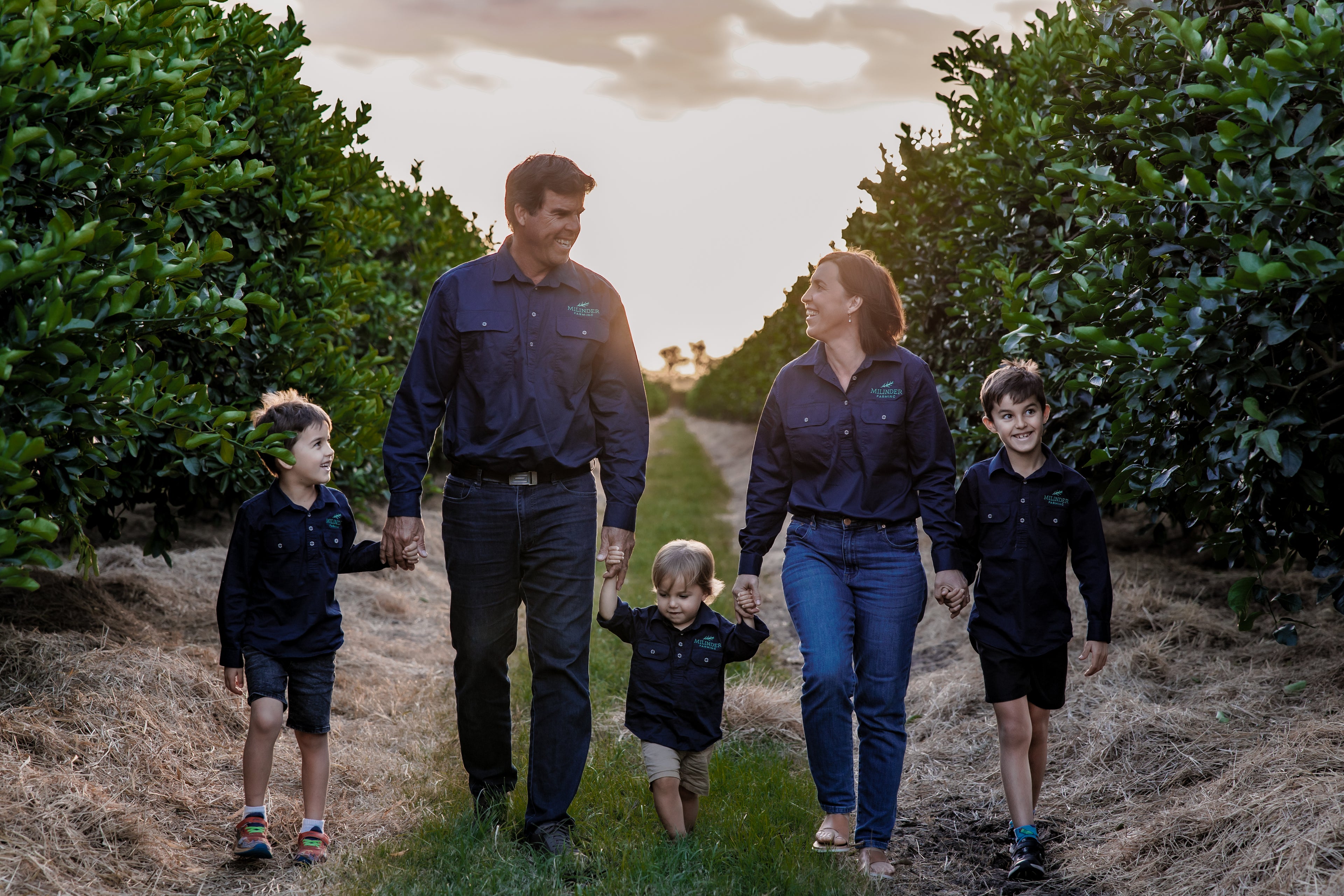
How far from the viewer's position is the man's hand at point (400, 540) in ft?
12.9

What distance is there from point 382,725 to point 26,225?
327cm

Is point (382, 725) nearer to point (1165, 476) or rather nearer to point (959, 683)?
point (959, 683)

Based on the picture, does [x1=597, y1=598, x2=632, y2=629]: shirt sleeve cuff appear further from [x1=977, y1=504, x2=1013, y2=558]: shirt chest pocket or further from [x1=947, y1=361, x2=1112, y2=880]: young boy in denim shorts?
[x1=977, y1=504, x2=1013, y2=558]: shirt chest pocket

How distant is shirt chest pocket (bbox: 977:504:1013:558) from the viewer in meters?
4.15

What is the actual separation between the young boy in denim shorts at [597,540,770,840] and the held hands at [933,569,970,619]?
69 centimetres

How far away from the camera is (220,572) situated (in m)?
7.57

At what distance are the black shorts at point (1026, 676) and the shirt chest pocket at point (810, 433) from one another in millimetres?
991

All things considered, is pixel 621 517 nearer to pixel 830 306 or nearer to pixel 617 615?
pixel 617 615

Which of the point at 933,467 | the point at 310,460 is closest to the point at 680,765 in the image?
the point at 933,467

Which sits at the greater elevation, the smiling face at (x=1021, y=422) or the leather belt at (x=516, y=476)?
the smiling face at (x=1021, y=422)

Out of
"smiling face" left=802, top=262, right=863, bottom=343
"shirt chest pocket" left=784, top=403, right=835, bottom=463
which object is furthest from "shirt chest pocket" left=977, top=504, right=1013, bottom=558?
"smiling face" left=802, top=262, right=863, bottom=343

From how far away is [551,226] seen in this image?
13.2ft

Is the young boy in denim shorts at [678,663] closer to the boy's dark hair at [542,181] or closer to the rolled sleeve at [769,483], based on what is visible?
the rolled sleeve at [769,483]

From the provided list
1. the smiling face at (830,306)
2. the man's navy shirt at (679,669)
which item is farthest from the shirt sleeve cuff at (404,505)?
the smiling face at (830,306)
